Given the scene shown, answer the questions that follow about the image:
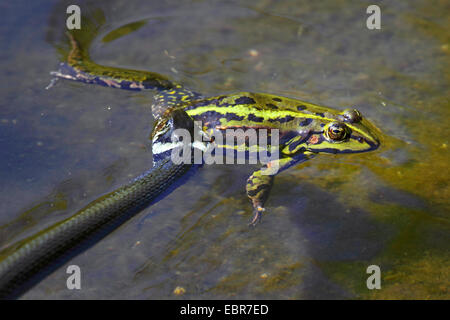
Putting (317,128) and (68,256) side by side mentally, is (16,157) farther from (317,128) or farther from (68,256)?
(317,128)

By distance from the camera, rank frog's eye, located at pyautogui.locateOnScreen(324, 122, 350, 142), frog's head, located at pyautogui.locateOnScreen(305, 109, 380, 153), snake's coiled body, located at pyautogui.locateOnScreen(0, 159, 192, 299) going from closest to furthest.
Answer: snake's coiled body, located at pyautogui.locateOnScreen(0, 159, 192, 299)
frog's eye, located at pyautogui.locateOnScreen(324, 122, 350, 142)
frog's head, located at pyautogui.locateOnScreen(305, 109, 380, 153)

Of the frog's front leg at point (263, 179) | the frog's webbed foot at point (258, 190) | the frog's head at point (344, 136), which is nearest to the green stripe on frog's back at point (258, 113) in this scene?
the frog's head at point (344, 136)

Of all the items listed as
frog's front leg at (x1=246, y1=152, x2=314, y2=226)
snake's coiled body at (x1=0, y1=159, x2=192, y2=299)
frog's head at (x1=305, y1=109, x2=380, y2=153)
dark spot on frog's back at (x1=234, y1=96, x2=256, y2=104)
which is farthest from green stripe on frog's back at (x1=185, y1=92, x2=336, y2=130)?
snake's coiled body at (x1=0, y1=159, x2=192, y2=299)

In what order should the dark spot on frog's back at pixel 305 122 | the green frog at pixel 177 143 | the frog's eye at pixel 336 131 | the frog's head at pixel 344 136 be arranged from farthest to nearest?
the dark spot on frog's back at pixel 305 122 < the frog's head at pixel 344 136 < the frog's eye at pixel 336 131 < the green frog at pixel 177 143

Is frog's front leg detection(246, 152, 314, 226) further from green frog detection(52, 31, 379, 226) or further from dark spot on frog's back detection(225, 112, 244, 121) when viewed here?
dark spot on frog's back detection(225, 112, 244, 121)

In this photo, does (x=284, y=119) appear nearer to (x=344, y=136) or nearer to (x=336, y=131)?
(x=336, y=131)

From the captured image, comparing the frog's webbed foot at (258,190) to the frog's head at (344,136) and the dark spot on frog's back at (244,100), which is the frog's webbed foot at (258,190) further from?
the dark spot on frog's back at (244,100)

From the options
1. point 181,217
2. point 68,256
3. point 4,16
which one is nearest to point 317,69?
point 181,217
